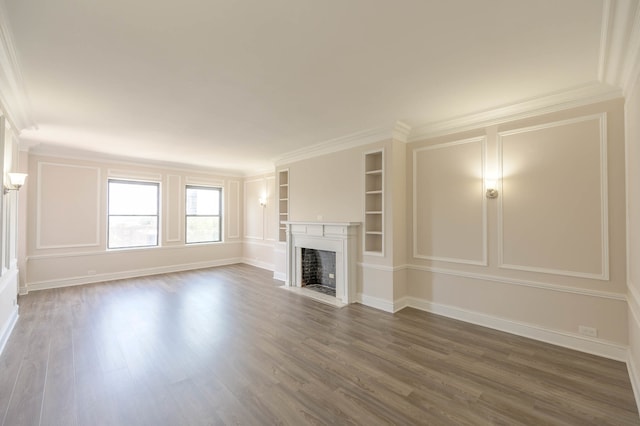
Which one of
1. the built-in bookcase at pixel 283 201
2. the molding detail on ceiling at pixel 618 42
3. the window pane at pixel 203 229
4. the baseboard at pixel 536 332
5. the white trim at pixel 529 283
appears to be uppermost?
the molding detail on ceiling at pixel 618 42

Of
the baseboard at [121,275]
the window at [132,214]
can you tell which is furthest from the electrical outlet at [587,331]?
the window at [132,214]

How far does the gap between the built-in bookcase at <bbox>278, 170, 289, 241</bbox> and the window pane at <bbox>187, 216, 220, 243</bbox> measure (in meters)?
2.50

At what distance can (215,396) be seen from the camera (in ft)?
7.11

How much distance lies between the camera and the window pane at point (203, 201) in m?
7.33

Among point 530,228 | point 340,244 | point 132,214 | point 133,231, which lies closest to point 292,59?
point 340,244

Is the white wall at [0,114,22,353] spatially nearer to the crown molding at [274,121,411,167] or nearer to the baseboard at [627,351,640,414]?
the crown molding at [274,121,411,167]

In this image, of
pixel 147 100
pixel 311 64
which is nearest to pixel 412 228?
pixel 311 64

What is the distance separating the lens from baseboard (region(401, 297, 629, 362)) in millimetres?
2768

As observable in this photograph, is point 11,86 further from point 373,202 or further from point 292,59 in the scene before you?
point 373,202

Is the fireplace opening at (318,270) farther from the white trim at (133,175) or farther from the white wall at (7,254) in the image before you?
the white trim at (133,175)

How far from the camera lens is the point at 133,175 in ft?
20.8

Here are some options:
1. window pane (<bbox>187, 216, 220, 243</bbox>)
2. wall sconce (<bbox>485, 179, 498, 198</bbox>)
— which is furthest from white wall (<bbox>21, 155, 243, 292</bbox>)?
wall sconce (<bbox>485, 179, 498, 198</bbox>)

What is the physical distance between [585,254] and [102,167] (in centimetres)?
819

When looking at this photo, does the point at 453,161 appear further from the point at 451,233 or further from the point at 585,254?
the point at 585,254
